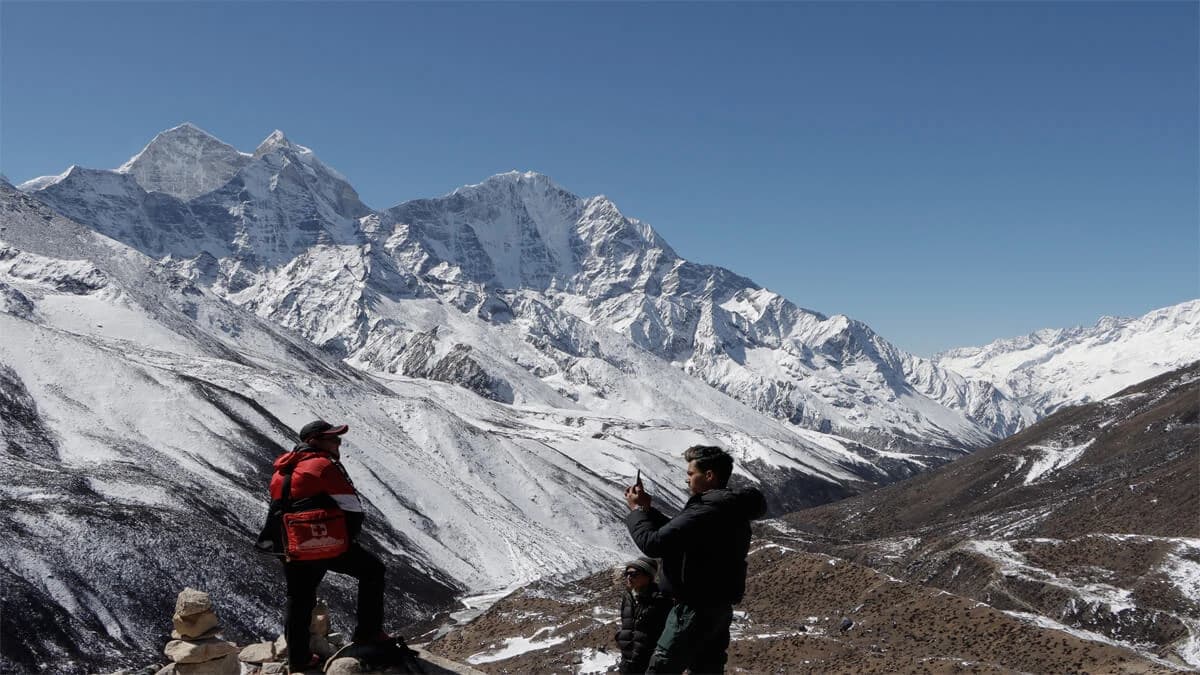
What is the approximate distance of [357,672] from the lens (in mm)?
10320

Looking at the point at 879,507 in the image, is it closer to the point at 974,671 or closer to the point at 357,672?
the point at 974,671

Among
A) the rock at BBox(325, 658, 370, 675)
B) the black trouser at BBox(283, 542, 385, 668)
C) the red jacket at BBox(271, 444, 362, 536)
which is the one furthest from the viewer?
the black trouser at BBox(283, 542, 385, 668)

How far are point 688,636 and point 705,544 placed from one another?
1.15 metres

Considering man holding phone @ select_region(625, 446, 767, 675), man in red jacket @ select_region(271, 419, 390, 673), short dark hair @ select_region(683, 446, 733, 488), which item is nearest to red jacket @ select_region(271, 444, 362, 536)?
man in red jacket @ select_region(271, 419, 390, 673)

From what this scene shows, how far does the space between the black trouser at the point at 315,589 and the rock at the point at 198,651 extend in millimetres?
2849

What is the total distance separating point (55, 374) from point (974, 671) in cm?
10629

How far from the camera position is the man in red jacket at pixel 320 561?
998 cm

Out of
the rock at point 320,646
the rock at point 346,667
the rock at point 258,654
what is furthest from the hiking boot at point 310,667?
the rock at point 258,654

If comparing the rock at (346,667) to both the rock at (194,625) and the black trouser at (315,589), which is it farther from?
the rock at (194,625)

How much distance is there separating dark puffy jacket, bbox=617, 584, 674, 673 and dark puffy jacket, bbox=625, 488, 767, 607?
1995 millimetres

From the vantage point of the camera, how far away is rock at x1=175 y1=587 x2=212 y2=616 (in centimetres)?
1315

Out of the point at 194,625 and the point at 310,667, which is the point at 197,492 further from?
the point at 310,667

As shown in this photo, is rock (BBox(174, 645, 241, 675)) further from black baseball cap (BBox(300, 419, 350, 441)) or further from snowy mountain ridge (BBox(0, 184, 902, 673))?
snowy mountain ridge (BBox(0, 184, 902, 673))

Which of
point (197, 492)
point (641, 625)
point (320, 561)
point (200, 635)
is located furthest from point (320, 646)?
point (197, 492)
